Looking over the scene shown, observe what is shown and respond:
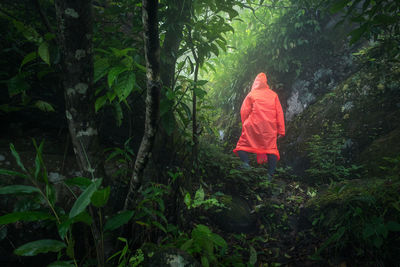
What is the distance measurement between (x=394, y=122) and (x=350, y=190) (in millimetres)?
2298

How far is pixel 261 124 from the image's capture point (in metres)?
4.91

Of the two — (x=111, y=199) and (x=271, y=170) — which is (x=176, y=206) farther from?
(x=271, y=170)

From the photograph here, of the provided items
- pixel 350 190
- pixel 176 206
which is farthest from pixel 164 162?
pixel 350 190

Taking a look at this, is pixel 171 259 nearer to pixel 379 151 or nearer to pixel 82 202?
pixel 82 202

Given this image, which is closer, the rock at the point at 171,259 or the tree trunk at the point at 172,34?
the rock at the point at 171,259

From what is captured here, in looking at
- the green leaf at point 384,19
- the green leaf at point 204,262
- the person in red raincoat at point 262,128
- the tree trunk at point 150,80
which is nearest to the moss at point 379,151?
the person in red raincoat at point 262,128

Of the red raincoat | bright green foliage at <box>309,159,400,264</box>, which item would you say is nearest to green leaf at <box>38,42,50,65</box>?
bright green foliage at <box>309,159,400,264</box>

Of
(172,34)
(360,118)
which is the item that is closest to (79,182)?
(172,34)

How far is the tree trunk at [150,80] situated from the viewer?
3.61 ft

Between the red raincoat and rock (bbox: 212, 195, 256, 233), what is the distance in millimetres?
1851

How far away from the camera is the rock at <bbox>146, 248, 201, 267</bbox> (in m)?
1.38

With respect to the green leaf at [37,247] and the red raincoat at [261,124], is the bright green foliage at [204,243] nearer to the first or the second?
the green leaf at [37,247]

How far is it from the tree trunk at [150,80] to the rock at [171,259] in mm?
397

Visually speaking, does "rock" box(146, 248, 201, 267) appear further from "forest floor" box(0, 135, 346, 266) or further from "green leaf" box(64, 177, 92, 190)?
"forest floor" box(0, 135, 346, 266)
